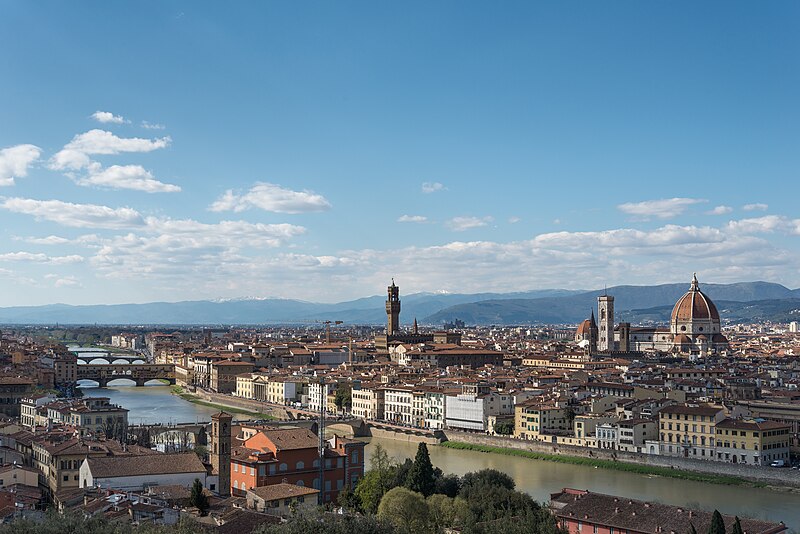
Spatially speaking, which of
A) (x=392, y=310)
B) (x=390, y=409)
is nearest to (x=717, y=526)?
(x=390, y=409)

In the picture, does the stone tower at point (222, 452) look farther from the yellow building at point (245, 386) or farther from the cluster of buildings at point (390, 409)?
the yellow building at point (245, 386)

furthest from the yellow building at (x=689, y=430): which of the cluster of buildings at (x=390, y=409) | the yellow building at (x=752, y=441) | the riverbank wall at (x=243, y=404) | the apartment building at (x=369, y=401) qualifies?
the riverbank wall at (x=243, y=404)

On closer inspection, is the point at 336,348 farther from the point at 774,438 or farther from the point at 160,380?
the point at 774,438

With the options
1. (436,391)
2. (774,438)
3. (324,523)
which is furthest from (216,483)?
(436,391)

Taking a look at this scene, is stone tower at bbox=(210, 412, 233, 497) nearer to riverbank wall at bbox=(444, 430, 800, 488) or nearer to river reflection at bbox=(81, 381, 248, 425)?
riverbank wall at bbox=(444, 430, 800, 488)

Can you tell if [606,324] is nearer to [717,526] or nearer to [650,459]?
[650,459]

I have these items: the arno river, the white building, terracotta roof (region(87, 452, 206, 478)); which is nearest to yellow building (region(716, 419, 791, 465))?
the arno river
